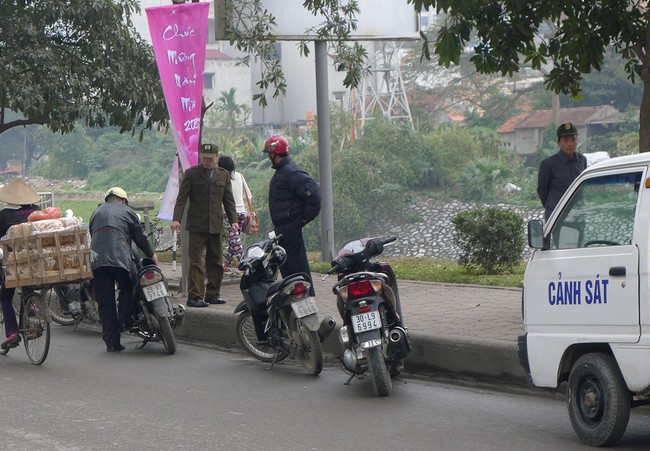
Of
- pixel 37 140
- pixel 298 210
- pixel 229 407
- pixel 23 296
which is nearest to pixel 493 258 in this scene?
pixel 298 210

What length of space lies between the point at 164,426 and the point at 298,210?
3.83 metres

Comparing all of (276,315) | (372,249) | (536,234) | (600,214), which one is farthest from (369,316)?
(600,214)

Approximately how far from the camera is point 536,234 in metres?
6.95

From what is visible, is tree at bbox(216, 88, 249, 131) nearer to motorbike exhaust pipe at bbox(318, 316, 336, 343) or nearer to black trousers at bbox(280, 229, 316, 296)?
black trousers at bbox(280, 229, 316, 296)

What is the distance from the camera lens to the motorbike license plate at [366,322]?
27.0 feet

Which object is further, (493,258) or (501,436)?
(493,258)

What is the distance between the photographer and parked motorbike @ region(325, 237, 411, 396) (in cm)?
824

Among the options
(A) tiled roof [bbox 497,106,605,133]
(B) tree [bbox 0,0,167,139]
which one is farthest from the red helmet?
(A) tiled roof [bbox 497,106,605,133]

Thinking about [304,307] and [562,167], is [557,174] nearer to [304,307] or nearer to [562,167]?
[562,167]

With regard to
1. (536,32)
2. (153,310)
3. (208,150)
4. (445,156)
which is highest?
(536,32)

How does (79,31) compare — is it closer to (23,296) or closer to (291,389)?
(23,296)

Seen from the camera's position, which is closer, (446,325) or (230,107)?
(446,325)

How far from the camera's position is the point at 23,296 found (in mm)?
10711

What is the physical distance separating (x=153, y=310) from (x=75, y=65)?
9.27m
